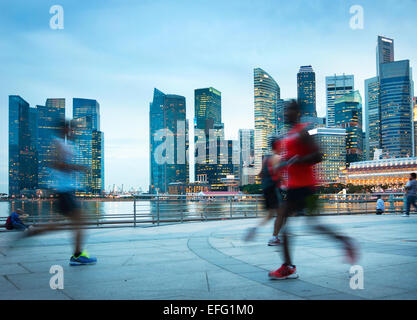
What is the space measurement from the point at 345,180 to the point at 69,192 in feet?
542

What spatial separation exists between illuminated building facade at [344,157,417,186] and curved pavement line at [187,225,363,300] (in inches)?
5463

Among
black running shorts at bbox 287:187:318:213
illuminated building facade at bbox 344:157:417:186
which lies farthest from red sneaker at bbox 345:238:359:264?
illuminated building facade at bbox 344:157:417:186

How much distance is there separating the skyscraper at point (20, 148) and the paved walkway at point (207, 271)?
137 metres

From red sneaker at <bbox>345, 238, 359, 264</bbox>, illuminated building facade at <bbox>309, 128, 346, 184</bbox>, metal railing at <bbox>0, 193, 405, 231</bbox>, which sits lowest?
metal railing at <bbox>0, 193, 405, 231</bbox>

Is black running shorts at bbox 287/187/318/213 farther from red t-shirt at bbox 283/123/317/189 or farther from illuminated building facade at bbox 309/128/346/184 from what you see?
illuminated building facade at bbox 309/128/346/184

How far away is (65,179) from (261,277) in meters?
2.56

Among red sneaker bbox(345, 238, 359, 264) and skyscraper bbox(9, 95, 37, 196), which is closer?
red sneaker bbox(345, 238, 359, 264)

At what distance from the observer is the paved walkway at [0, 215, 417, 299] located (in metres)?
3.39

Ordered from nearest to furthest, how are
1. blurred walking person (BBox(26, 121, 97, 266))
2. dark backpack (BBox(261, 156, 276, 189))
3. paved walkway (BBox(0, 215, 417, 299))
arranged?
paved walkway (BBox(0, 215, 417, 299))
dark backpack (BBox(261, 156, 276, 189))
blurred walking person (BBox(26, 121, 97, 266))

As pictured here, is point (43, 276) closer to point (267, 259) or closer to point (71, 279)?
point (71, 279)

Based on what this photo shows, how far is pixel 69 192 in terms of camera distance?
4559 mm

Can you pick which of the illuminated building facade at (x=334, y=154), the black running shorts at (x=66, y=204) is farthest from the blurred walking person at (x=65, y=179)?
the illuminated building facade at (x=334, y=154)

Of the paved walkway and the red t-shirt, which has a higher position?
the red t-shirt

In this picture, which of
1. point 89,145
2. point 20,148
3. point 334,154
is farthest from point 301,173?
point 20,148
